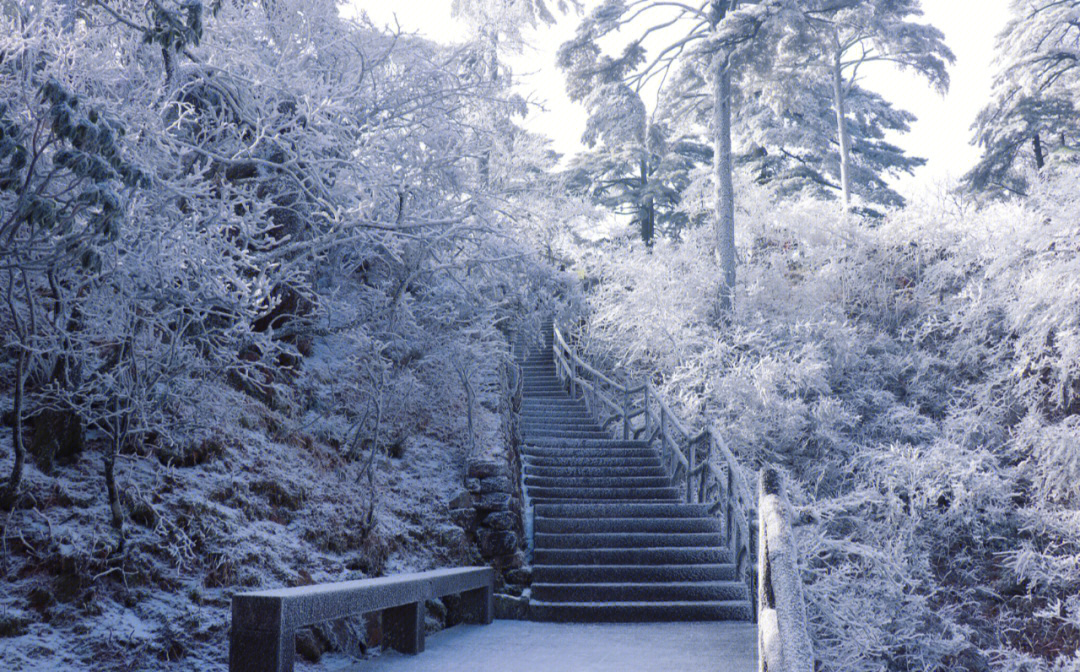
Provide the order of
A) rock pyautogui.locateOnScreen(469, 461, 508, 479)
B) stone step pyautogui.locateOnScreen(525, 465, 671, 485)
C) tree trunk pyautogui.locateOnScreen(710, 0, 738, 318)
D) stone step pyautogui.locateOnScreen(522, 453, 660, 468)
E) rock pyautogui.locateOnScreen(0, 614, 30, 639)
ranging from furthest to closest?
tree trunk pyautogui.locateOnScreen(710, 0, 738, 318) → stone step pyautogui.locateOnScreen(522, 453, 660, 468) → stone step pyautogui.locateOnScreen(525, 465, 671, 485) → rock pyautogui.locateOnScreen(469, 461, 508, 479) → rock pyautogui.locateOnScreen(0, 614, 30, 639)

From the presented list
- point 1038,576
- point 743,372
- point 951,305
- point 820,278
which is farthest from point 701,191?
point 1038,576

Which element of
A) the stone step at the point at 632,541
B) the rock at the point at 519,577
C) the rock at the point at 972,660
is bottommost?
the rock at the point at 972,660

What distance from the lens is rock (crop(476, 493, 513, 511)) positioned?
8.82m

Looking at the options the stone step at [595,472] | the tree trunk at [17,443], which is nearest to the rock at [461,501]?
the stone step at [595,472]

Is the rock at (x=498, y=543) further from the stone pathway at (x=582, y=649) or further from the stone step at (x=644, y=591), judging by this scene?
the stone pathway at (x=582, y=649)

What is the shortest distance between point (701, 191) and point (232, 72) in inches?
698

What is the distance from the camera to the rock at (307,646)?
5.22 m

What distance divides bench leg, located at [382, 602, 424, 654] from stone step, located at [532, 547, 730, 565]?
10.7 ft

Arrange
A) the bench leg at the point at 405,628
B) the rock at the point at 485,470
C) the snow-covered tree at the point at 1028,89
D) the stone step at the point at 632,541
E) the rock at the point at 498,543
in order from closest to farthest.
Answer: the bench leg at the point at 405,628
the rock at the point at 498,543
the rock at the point at 485,470
the stone step at the point at 632,541
the snow-covered tree at the point at 1028,89

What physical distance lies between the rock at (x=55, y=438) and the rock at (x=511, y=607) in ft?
14.4

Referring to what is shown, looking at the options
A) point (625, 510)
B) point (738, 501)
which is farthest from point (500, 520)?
point (738, 501)

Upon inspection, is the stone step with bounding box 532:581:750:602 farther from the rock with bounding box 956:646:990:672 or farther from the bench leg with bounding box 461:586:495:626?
the rock with bounding box 956:646:990:672

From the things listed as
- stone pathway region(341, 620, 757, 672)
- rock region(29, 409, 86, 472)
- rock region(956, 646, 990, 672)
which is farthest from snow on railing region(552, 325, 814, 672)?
rock region(29, 409, 86, 472)

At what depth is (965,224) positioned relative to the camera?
15.7 m
